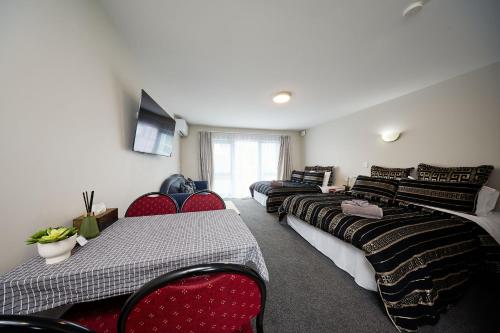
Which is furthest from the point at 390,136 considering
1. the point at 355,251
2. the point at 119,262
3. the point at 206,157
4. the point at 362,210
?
the point at 206,157

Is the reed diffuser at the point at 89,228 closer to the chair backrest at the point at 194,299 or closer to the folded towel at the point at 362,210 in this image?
the chair backrest at the point at 194,299

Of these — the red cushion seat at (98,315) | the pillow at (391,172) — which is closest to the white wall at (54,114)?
the red cushion seat at (98,315)

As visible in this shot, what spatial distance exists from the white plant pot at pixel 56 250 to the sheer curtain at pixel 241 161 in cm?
454

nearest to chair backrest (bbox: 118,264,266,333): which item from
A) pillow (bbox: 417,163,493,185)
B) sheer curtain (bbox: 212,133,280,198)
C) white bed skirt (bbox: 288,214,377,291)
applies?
white bed skirt (bbox: 288,214,377,291)

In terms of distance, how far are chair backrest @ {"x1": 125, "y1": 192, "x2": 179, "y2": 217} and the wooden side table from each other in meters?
0.28

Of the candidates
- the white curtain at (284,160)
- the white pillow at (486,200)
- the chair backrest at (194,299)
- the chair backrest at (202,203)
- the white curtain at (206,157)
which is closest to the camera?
the chair backrest at (194,299)

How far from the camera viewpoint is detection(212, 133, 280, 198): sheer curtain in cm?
534

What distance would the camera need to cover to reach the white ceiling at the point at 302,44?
1.30 m

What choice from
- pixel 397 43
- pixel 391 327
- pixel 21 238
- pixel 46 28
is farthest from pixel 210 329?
pixel 397 43

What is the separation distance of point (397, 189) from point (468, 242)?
98cm

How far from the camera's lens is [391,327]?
4.04ft

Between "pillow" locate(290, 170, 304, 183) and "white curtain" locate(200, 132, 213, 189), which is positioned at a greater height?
"white curtain" locate(200, 132, 213, 189)

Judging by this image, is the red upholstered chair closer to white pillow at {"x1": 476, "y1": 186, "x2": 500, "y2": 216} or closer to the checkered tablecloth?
the checkered tablecloth

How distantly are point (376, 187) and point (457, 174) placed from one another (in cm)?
83
